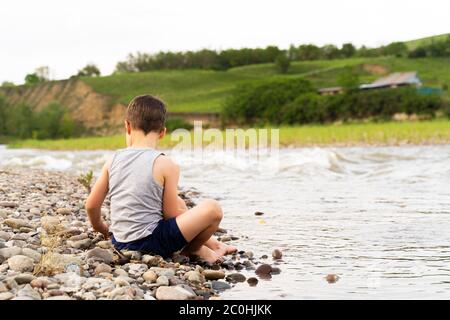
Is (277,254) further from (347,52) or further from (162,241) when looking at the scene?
(347,52)

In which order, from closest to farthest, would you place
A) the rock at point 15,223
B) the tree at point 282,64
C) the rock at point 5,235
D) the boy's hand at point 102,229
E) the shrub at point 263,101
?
the rock at point 5,235 < the boy's hand at point 102,229 < the rock at point 15,223 < the shrub at point 263,101 < the tree at point 282,64

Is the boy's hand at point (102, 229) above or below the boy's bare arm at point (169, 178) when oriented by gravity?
below

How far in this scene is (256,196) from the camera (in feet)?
38.0

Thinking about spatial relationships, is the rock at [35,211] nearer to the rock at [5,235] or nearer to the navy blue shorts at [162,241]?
the rock at [5,235]

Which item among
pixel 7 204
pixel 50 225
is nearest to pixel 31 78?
pixel 7 204

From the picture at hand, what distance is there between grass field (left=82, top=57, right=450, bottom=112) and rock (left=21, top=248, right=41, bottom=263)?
285 feet

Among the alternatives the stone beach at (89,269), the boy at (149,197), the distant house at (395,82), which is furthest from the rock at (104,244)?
the distant house at (395,82)

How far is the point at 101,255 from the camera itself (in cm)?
487

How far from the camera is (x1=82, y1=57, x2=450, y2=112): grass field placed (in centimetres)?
10012

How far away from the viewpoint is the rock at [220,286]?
15.2 feet

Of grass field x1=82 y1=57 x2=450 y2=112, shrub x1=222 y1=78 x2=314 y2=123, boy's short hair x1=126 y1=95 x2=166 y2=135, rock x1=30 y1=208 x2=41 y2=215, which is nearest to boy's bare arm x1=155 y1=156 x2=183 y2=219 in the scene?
boy's short hair x1=126 y1=95 x2=166 y2=135

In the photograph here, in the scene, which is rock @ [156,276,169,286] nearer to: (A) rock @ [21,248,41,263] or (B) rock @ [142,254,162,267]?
(B) rock @ [142,254,162,267]

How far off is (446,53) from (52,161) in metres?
93.8
